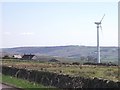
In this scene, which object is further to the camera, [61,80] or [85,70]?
[85,70]

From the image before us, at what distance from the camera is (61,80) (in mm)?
26000

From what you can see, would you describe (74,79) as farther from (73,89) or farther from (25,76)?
(25,76)

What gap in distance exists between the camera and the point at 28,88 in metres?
25.3

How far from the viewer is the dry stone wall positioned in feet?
65.0

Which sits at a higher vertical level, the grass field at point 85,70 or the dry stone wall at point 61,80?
the dry stone wall at point 61,80

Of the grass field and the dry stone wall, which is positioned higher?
the dry stone wall

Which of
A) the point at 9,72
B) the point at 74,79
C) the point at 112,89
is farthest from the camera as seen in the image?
the point at 9,72

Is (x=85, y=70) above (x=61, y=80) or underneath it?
underneath

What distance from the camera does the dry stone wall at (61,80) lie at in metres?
19.8

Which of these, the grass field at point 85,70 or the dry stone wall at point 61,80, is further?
the grass field at point 85,70

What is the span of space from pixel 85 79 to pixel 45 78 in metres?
7.92

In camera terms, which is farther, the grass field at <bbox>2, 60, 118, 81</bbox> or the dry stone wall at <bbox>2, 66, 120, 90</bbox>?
the grass field at <bbox>2, 60, 118, 81</bbox>

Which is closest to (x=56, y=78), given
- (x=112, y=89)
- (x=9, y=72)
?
(x=112, y=89)

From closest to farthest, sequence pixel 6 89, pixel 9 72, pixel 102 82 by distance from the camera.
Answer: pixel 102 82
pixel 6 89
pixel 9 72
